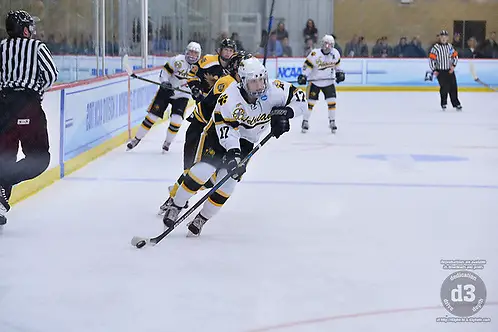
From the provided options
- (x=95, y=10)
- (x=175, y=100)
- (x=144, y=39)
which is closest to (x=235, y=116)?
(x=175, y=100)

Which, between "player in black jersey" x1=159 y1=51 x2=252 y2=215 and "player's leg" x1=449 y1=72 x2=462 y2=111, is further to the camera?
"player's leg" x1=449 y1=72 x2=462 y2=111

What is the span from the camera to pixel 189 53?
305 inches

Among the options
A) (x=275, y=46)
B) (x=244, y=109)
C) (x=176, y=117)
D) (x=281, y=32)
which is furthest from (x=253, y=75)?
(x=281, y=32)

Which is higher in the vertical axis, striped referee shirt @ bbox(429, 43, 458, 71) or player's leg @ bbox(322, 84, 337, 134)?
striped referee shirt @ bbox(429, 43, 458, 71)

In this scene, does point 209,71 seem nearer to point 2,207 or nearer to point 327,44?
point 2,207

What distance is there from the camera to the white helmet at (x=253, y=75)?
4195 mm

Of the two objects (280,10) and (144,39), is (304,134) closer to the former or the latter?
(144,39)

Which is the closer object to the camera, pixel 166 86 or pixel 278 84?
pixel 278 84

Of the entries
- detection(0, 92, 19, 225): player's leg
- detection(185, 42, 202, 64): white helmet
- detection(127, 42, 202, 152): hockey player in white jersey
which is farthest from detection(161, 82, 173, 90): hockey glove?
detection(0, 92, 19, 225): player's leg

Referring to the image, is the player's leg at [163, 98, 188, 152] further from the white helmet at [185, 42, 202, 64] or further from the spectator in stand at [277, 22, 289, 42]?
the spectator in stand at [277, 22, 289, 42]

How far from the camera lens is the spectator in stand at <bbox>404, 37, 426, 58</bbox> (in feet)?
58.1

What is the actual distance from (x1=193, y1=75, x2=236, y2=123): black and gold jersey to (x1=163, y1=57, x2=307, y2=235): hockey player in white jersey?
5.7 inches

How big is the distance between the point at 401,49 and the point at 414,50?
0.24 m

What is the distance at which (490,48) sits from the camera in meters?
17.8
